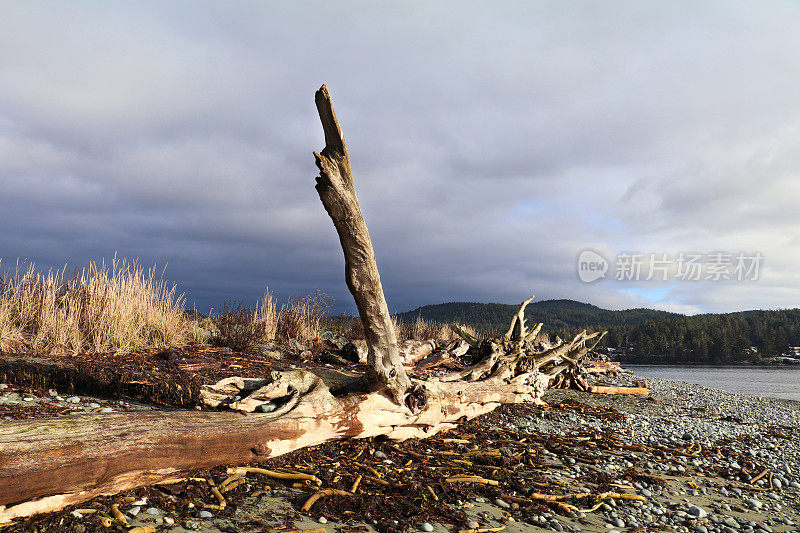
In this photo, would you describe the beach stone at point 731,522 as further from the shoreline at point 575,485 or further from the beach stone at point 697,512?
the beach stone at point 697,512

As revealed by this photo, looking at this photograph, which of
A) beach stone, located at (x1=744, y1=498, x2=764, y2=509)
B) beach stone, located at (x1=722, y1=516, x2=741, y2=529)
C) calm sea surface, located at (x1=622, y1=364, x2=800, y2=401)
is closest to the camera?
beach stone, located at (x1=722, y1=516, x2=741, y2=529)

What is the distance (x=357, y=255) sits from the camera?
14.4ft

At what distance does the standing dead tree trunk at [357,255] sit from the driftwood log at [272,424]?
1cm

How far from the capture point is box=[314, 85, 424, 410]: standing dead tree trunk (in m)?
4.08

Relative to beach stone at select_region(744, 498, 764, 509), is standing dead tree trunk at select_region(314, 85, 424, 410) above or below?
above

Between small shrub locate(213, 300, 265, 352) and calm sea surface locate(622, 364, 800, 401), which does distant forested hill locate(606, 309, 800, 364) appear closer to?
calm sea surface locate(622, 364, 800, 401)

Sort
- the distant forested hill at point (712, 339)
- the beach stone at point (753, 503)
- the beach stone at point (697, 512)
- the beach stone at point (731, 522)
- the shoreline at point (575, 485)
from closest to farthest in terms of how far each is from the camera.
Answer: the shoreline at point (575, 485)
the beach stone at point (731, 522)
the beach stone at point (697, 512)
the beach stone at point (753, 503)
the distant forested hill at point (712, 339)

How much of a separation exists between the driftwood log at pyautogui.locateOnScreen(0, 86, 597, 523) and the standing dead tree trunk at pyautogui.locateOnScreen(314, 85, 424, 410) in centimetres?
1

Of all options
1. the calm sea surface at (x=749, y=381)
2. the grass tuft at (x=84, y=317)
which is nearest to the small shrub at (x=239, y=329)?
the grass tuft at (x=84, y=317)

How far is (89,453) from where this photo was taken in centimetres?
292

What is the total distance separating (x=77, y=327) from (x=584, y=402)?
10.4 meters

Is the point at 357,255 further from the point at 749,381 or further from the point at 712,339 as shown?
the point at 712,339

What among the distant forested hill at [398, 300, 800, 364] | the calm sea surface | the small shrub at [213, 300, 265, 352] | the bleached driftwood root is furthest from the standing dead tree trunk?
the distant forested hill at [398, 300, 800, 364]

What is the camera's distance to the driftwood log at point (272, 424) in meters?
2.79
